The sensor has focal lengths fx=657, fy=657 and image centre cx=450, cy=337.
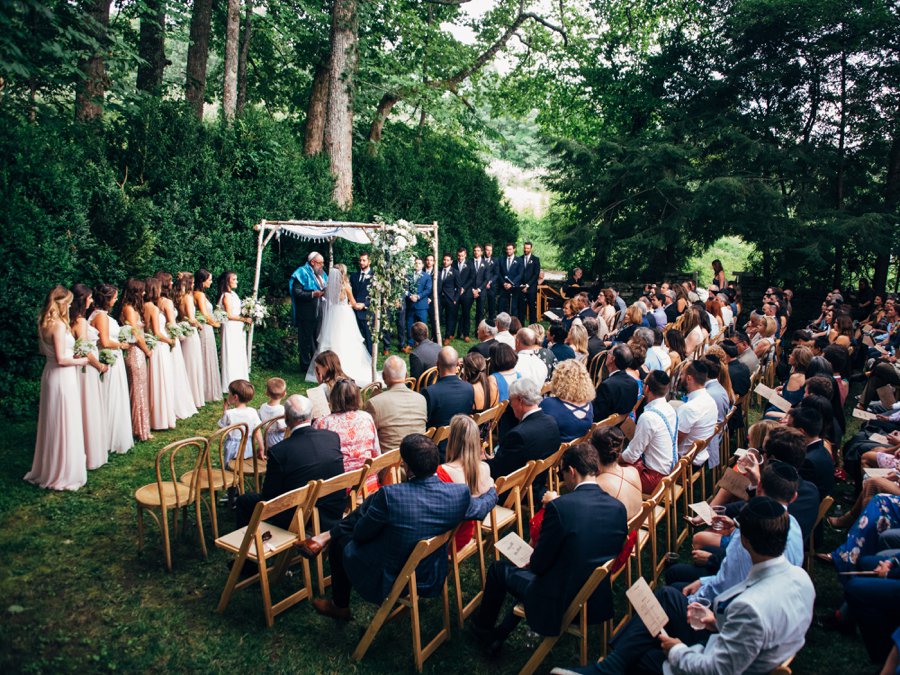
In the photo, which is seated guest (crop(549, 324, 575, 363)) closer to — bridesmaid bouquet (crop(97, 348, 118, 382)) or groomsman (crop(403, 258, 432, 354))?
bridesmaid bouquet (crop(97, 348, 118, 382))

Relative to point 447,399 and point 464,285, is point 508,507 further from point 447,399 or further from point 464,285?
point 464,285

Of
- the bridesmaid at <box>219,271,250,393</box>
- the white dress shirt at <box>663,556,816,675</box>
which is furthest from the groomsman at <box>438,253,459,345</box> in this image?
the white dress shirt at <box>663,556,816,675</box>

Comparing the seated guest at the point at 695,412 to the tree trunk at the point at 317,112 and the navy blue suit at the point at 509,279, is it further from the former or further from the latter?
the tree trunk at the point at 317,112

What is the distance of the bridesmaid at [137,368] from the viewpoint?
7.70 m

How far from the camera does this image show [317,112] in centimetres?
1686

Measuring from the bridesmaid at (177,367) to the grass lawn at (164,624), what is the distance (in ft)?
9.73

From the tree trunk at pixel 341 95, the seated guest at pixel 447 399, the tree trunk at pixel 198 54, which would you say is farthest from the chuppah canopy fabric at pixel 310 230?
the seated guest at pixel 447 399

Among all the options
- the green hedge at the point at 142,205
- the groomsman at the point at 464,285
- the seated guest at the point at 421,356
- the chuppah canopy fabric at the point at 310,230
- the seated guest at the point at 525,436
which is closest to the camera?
the seated guest at the point at 525,436

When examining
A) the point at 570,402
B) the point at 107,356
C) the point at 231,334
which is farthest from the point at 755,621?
the point at 231,334

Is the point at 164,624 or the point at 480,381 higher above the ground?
the point at 480,381

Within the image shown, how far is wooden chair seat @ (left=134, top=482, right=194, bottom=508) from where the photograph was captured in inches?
199

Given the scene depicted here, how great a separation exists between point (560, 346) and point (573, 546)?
4.86 metres

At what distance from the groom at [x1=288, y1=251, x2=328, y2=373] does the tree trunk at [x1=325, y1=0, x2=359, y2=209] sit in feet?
12.3

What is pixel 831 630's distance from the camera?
4.46 meters
